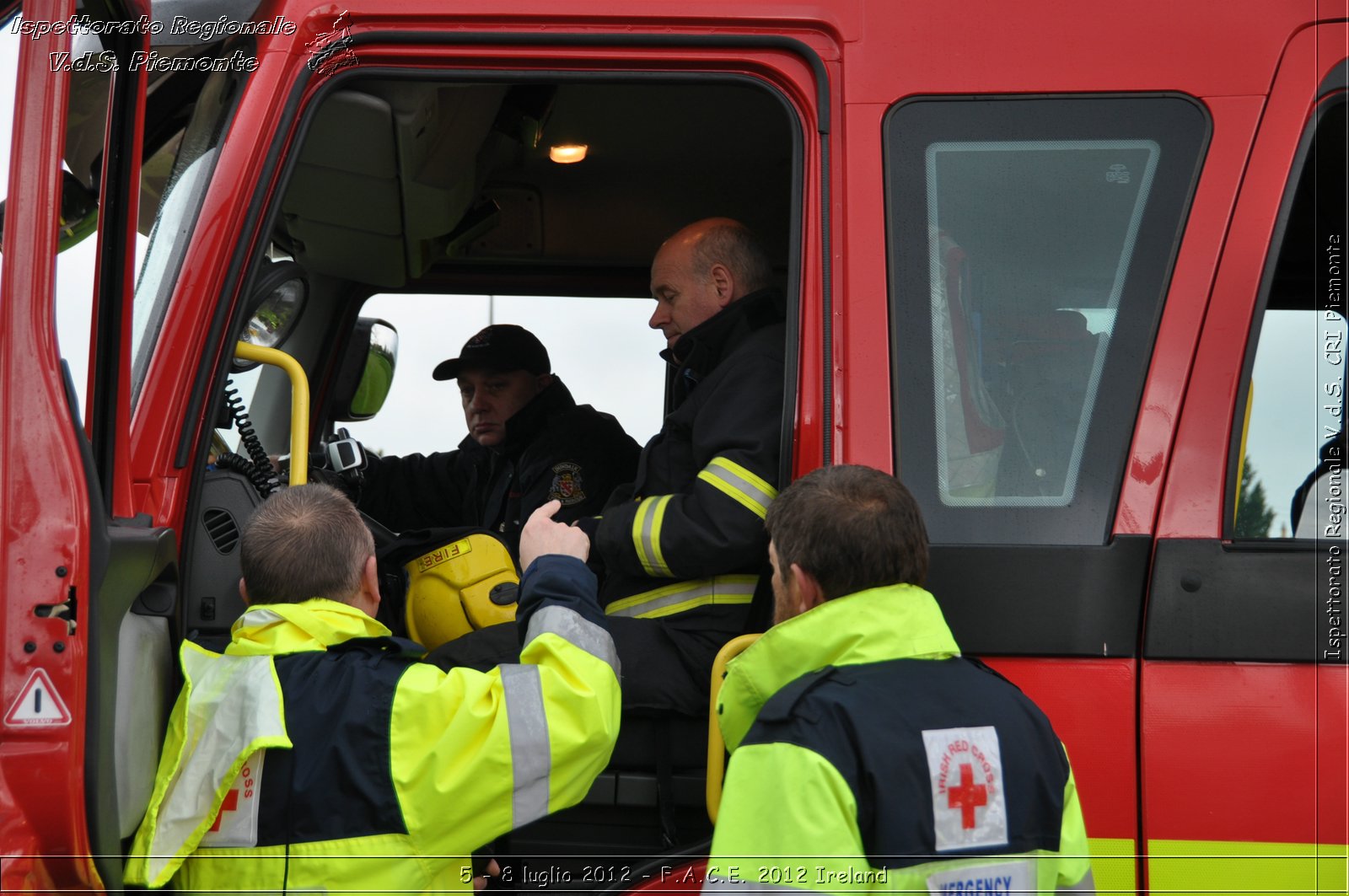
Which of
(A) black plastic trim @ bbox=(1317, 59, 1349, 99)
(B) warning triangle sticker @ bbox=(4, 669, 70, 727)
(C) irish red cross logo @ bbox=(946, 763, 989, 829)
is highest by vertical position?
(A) black plastic trim @ bbox=(1317, 59, 1349, 99)

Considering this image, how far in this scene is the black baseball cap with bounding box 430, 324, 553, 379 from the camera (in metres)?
3.87

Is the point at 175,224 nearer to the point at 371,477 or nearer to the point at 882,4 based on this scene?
the point at 882,4

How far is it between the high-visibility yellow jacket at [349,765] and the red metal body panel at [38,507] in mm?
203

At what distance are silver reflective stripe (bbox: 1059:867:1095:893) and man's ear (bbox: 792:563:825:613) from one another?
0.53 metres

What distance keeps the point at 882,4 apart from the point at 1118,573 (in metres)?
1.06

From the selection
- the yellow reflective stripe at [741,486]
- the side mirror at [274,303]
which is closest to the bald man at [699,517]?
the yellow reflective stripe at [741,486]

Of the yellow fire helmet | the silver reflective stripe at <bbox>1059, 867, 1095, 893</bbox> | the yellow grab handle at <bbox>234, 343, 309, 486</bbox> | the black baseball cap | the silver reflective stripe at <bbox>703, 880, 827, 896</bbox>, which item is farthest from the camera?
the black baseball cap

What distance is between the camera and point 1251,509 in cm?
204

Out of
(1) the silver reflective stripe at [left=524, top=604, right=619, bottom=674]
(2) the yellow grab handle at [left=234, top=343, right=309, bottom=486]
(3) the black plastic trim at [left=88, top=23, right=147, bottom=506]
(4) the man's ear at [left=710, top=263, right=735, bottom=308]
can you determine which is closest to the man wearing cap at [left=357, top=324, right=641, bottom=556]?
(4) the man's ear at [left=710, top=263, right=735, bottom=308]

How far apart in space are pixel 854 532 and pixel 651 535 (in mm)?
664

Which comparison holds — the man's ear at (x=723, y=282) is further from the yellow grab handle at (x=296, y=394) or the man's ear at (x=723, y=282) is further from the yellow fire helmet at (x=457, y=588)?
the yellow grab handle at (x=296, y=394)

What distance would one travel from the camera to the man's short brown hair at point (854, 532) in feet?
5.93

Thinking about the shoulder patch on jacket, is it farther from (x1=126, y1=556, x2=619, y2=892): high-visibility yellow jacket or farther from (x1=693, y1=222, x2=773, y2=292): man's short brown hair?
(x1=126, y1=556, x2=619, y2=892): high-visibility yellow jacket

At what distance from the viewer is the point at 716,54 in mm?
2268
